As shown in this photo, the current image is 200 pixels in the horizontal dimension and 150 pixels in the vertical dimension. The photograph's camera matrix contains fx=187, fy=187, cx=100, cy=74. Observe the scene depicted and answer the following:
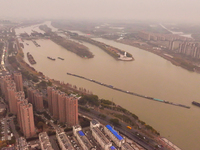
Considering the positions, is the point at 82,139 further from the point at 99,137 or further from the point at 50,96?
the point at 50,96

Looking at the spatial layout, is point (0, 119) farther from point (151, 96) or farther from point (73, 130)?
point (151, 96)

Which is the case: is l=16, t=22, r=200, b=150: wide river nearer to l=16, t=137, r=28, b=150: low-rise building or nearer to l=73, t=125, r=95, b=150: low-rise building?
l=73, t=125, r=95, b=150: low-rise building

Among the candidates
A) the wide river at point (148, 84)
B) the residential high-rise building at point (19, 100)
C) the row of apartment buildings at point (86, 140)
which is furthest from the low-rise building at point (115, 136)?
the residential high-rise building at point (19, 100)

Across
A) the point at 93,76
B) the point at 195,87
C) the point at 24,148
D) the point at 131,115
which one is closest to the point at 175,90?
the point at 195,87

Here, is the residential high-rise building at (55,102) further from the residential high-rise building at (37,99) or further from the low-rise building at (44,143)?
the low-rise building at (44,143)

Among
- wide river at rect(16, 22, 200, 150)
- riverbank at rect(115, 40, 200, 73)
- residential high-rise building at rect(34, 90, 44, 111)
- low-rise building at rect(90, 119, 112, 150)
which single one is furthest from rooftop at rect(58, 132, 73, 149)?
riverbank at rect(115, 40, 200, 73)

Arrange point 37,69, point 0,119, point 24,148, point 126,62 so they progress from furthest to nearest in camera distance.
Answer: point 126,62
point 37,69
point 0,119
point 24,148
